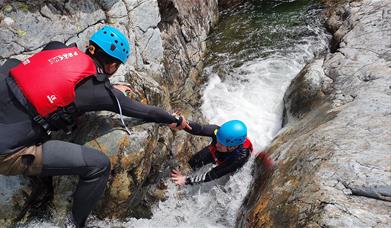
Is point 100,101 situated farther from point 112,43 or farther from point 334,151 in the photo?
point 334,151

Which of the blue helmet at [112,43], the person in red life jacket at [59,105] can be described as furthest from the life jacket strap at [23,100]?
the blue helmet at [112,43]

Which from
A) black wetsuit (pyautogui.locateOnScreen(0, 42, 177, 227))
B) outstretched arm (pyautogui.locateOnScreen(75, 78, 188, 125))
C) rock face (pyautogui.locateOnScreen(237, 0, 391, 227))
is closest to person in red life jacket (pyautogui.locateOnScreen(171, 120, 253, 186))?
rock face (pyautogui.locateOnScreen(237, 0, 391, 227))

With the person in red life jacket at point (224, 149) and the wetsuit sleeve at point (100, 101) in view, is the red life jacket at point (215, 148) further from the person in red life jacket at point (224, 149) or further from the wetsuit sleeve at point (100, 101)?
the wetsuit sleeve at point (100, 101)

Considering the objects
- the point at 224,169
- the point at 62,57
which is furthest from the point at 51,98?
the point at 224,169

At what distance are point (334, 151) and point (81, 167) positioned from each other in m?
3.62

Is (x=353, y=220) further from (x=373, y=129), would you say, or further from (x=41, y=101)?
(x=41, y=101)

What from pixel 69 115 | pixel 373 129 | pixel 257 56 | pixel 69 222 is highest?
pixel 69 115

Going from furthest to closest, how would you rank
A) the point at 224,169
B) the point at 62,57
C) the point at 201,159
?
the point at 201,159 → the point at 224,169 → the point at 62,57

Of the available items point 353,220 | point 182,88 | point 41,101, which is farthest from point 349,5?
point 41,101

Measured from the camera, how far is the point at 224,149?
23.3ft

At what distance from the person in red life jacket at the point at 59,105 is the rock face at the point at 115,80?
592 millimetres

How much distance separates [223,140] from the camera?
22.4ft

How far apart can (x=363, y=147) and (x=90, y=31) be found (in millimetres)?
5300

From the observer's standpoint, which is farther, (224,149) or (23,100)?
(224,149)
